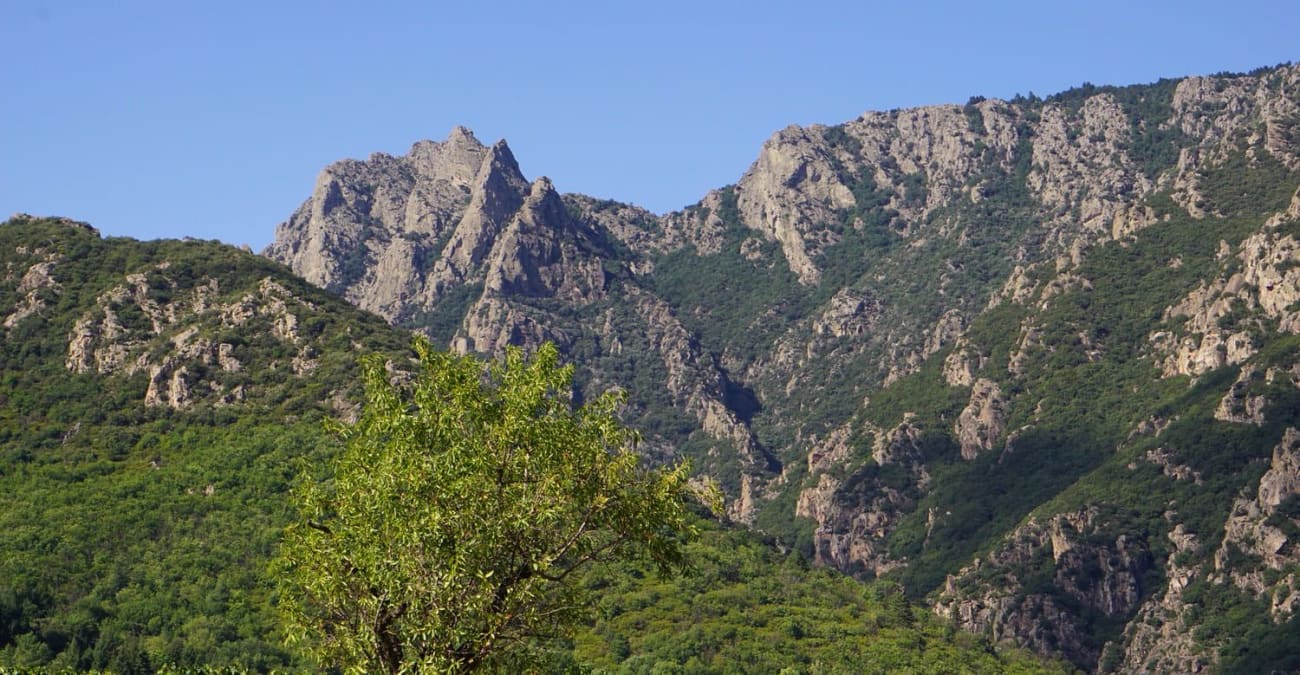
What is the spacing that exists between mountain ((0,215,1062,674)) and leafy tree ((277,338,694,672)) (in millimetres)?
42102

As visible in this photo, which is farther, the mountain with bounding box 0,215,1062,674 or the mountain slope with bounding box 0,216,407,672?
the mountain with bounding box 0,215,1062,674

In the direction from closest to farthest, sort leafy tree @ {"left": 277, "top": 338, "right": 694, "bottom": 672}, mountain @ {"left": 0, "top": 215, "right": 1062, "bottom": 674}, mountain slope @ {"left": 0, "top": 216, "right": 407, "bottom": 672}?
1. leafy tree @ {"left": 277, "top": 338, "right": 694, "bottom": 672}
2. mountain slope @ {"left": 0, "top": 216, "right": 407, "bottom": 672}
3. mountain @ {"left": 0, "top": 215, "right": 1062, "bottom": 674}

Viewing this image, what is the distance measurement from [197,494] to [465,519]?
306 feet

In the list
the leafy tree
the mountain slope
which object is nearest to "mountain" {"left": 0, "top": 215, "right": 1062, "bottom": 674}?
the mountain slope

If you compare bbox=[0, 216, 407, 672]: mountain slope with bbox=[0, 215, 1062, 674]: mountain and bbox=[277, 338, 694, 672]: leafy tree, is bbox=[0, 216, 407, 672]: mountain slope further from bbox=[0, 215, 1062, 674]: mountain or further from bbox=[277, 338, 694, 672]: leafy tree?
bbox=[277, 338, 694, 672]: leafy tree

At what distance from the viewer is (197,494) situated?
130625 mm

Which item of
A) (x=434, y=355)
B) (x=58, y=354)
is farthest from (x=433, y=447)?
(x=58, y=354)

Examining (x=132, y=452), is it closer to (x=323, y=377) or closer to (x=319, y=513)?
(x=323, y=377)

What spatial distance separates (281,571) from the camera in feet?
155

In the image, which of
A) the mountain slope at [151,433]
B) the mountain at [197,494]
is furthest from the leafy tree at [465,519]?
the mountain slope at [151,433]

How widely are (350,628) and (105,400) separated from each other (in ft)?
383

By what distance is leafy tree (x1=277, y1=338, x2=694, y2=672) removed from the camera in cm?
4334

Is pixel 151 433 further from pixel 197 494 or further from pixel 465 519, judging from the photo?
pixel 465 519

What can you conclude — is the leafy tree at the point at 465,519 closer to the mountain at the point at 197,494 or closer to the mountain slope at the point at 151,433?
the mountain at the point at 197,494
